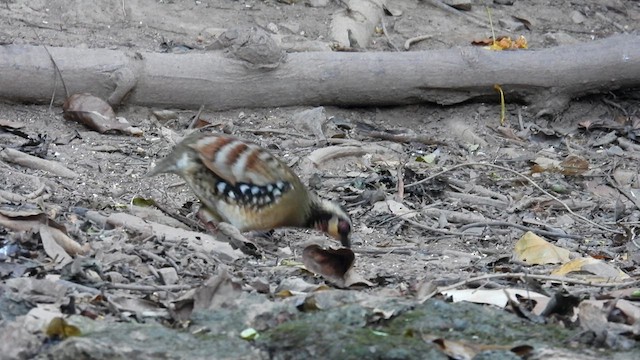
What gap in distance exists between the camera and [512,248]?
6.57 metres

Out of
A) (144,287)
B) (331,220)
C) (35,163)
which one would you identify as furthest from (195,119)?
(144,287)

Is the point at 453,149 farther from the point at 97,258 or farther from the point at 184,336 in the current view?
the point at 184,336

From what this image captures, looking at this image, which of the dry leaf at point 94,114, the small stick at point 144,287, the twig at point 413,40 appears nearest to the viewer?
the small stick at point 144,287

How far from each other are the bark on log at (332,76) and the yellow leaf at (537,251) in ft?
9.15

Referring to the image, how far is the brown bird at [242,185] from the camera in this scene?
6.26m

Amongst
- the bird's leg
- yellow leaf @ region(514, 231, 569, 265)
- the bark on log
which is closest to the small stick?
the bird's leg

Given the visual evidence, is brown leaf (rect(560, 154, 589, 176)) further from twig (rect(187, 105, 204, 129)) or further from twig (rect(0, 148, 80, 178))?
twig (rect(0, 148, 80, 178))

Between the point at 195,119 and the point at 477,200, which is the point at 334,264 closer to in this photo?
the point at 477,200

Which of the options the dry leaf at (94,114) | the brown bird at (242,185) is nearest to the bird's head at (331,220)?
the brown bird at (242,185)

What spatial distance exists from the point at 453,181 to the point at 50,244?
3442 millimetres

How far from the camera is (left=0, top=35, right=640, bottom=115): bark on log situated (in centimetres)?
811

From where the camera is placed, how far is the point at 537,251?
6.20 metres

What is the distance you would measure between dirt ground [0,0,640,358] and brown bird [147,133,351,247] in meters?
0.15

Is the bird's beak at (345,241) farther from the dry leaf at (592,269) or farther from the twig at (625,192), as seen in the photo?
the twig at (625,192)
